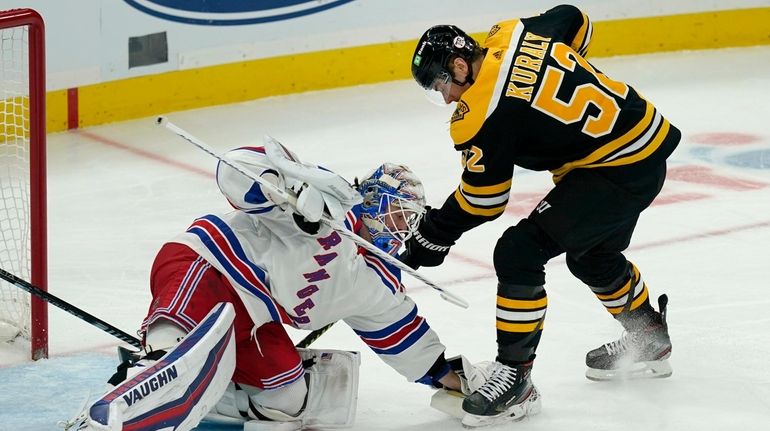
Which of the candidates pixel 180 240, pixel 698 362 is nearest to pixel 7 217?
pixel 180 240

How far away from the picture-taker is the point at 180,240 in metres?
2.69

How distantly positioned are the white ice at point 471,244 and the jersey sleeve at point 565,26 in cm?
77

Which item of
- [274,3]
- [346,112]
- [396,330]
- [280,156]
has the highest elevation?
[280,156]

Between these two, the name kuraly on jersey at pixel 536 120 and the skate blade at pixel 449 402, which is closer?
the name kuraly on jersey at pixel 536 120

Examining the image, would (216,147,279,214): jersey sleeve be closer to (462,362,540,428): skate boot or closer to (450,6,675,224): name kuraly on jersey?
(450,6,675,224): name kuraly on jersey

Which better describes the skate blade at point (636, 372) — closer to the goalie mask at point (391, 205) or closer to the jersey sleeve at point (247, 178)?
the goalie mask at point (391, 205)

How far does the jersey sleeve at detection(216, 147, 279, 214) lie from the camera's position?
2.53 m

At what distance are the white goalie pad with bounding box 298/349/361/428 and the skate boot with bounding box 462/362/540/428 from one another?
0.24 m

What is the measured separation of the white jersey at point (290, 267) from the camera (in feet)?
8.59

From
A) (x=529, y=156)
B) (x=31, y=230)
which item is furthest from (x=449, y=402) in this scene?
(x=31, y=230)

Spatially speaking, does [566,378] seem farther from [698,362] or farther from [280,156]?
[280,156]

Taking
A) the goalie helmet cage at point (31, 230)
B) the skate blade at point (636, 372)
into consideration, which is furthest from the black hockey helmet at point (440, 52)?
the goalie helmet cage at point (31, 230)

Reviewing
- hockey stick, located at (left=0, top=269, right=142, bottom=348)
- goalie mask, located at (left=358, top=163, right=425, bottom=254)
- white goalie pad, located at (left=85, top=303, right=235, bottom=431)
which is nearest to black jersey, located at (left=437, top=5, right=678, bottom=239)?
goalie mask, located at (left=358, top=163, right=425, bottom=254)

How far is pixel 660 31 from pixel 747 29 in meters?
0.47
